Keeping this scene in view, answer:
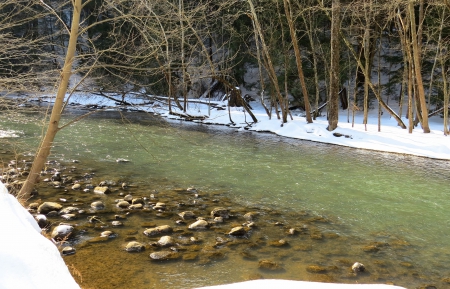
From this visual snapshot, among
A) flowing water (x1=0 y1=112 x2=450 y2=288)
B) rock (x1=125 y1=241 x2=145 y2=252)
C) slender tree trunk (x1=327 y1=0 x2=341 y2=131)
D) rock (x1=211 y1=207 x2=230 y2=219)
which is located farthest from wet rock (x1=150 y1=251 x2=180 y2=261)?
slender tree trunk (x1=327 y1=0 x2=341 y2=131)

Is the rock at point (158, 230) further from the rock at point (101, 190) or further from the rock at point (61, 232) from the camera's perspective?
the rock at point (101, 190)

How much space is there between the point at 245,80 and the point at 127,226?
1022 inches

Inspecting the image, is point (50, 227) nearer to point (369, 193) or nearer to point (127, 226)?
point (127, 226)

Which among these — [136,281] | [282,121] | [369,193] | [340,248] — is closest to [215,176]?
[369,193]

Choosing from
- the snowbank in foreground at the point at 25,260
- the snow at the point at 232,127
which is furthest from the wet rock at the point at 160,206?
the snowbank in foreground at the point at 25,260

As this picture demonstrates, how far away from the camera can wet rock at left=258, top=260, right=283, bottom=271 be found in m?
4.34

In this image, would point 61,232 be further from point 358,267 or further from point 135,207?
point 358,267

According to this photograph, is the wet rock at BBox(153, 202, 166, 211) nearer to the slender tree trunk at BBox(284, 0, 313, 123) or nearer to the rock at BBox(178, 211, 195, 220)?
the rock at BBox(178, 211, 195, 220)

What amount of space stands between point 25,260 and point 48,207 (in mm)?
4035

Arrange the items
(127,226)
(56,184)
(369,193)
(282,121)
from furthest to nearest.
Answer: (282,121) → (369,193) → (56,184) → (127,226)

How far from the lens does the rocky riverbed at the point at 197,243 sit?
4.18m

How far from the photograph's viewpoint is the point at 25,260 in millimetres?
2043

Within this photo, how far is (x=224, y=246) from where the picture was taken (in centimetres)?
490

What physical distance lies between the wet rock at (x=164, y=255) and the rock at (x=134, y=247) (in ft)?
0.70
